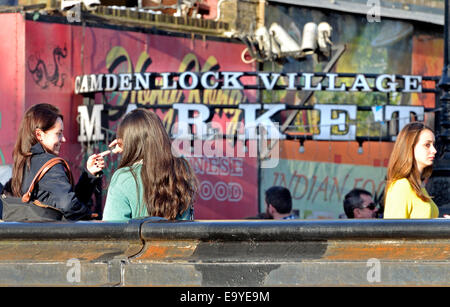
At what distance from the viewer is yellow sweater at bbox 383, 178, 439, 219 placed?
446 cm

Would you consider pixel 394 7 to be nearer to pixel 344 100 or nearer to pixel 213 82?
pixel 344 100

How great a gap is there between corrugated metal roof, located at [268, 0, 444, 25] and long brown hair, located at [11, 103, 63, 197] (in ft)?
45.3

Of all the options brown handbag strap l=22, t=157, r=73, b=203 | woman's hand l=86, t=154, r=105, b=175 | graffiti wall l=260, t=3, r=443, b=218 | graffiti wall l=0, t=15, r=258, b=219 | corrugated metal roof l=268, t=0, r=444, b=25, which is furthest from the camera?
corrugated metal roof l=268, t=0, r=444, b=25

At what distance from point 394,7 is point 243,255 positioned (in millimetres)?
17685

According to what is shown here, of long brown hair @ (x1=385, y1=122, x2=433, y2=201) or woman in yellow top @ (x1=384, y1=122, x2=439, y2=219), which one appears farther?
long brown hair @ (x1=385, y1=122, x2=433, y2=201)

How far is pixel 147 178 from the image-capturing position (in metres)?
4.05

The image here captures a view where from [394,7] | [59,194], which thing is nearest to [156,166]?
[59,194]

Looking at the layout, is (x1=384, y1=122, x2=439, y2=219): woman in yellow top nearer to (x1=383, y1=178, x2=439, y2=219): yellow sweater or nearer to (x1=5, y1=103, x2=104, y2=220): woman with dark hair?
(x1=383, y1=178, x2=439, y2=219): yellow sweater

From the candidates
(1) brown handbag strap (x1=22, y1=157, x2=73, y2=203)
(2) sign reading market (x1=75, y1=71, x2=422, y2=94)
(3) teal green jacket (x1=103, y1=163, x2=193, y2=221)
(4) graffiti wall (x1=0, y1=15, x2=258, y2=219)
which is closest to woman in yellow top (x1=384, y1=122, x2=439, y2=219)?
(3) teal green jacket (x1=103, y1=163, x2=193, y2=221)

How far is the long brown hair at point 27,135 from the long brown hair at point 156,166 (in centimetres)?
83

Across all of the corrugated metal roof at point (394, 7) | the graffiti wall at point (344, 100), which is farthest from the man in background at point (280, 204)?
the corrugated metal roof at point (394, 7)

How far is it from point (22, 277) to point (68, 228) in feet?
0.72

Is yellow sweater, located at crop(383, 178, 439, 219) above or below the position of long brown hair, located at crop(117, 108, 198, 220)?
below

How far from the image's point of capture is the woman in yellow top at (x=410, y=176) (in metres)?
4.49
